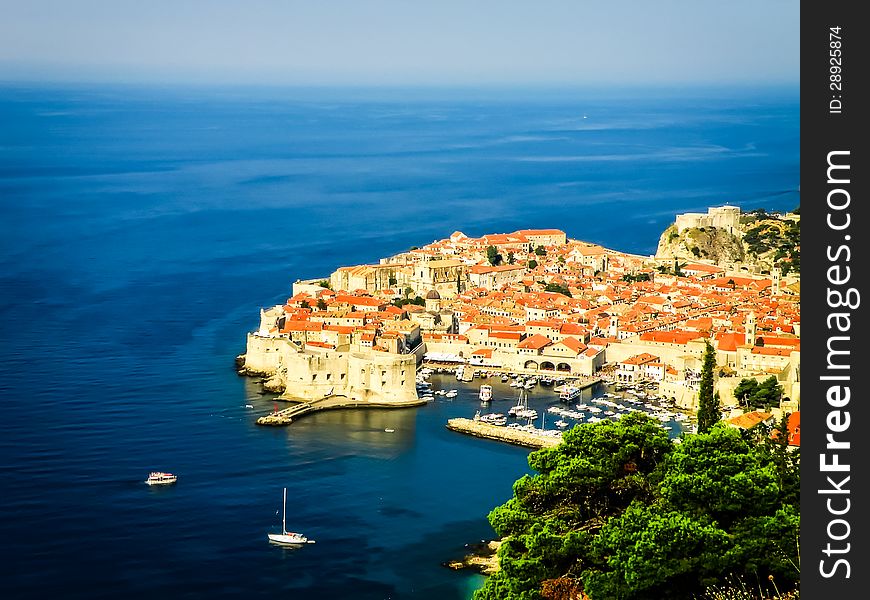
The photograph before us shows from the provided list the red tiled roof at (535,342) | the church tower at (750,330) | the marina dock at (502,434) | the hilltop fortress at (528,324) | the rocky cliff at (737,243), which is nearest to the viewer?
the marina dock at (502,434)

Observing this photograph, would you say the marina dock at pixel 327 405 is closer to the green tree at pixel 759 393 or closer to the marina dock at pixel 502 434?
the marina dock at pixel 502 434

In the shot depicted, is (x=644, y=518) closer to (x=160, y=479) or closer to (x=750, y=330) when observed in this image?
(x=160, y=479)

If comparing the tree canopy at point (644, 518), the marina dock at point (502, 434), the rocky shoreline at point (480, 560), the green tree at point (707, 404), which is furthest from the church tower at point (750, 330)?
the tree canopy at point (644, 518)

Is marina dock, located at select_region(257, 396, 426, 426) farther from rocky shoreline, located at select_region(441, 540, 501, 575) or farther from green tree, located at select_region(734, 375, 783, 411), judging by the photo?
rocky shoreline, located at select_region(441, 540, 501, 575)
